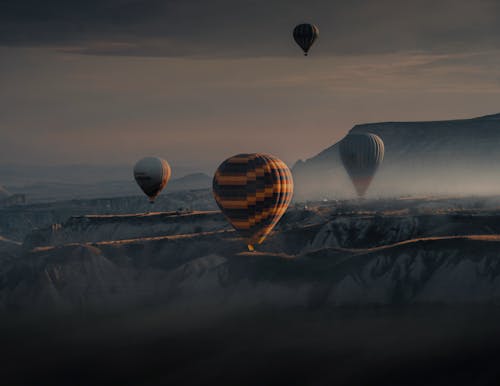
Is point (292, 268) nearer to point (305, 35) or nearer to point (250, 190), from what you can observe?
point (250, 190)

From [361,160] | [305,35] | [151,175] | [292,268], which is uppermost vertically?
Result: [305,35]

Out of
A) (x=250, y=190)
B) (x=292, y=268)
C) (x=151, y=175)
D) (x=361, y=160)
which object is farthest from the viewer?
(x=151, y=175)

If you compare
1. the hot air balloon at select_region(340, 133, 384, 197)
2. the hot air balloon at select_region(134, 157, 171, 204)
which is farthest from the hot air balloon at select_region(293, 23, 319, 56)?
the hot air balloon at select_region(134, 157, 171, 204)

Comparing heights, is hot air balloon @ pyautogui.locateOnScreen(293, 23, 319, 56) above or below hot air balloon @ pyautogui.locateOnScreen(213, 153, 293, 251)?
above

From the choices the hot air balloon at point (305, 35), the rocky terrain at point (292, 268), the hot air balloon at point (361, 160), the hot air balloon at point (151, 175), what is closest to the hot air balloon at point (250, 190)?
the rocky terrain at point (292, 268)

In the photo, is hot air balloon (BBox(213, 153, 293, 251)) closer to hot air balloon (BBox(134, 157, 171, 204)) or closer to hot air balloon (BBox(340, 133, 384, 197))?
hot air balloon (BBox(340, 133, 384, 197))

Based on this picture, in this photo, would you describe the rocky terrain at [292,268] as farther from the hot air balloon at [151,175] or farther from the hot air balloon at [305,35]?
the hot air balloon at [305,35]

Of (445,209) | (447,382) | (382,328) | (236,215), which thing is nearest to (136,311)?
(236,215)

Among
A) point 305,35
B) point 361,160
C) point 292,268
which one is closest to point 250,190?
point 292,268
